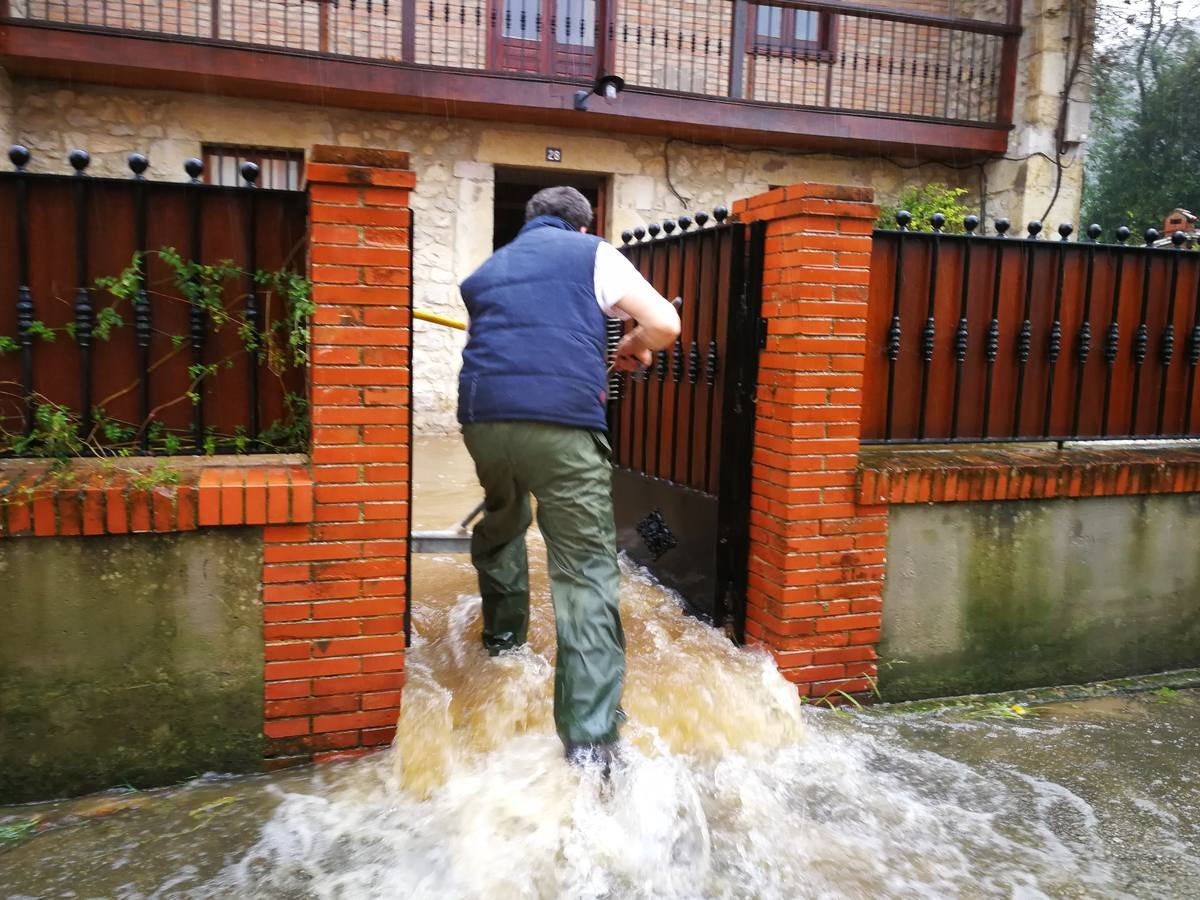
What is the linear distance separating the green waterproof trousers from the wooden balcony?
24.3 feet

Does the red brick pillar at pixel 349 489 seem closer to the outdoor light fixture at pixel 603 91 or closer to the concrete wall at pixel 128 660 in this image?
the concrete wall at pixel 128 660

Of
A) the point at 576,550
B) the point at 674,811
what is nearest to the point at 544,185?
the point at 576,550

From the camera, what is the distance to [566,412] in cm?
295

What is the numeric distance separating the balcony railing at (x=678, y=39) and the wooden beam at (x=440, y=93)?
119mm

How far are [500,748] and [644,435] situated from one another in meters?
2.27

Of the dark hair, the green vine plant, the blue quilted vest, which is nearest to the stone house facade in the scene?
the green vine plant

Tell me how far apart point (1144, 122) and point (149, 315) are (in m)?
14.6

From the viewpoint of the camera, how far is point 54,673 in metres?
2.88

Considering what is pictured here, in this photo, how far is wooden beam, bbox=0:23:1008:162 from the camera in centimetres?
867

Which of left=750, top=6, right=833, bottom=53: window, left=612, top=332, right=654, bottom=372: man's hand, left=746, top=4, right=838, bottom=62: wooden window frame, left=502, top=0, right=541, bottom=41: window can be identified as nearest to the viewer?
left=612, top=332, right=654, bottom=372: man's hand

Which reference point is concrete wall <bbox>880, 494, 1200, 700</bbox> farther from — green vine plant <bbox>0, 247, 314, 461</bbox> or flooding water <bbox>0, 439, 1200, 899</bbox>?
green vine plant <bbox>0, 247, 314, 461</bbox>

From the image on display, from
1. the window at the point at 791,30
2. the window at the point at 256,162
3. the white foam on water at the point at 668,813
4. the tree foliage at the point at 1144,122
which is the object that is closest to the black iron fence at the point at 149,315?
the white foam on water at the point at 668,813

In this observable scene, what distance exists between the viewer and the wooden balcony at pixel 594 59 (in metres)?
8.91

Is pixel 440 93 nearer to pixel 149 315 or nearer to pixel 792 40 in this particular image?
pixel 792 40
